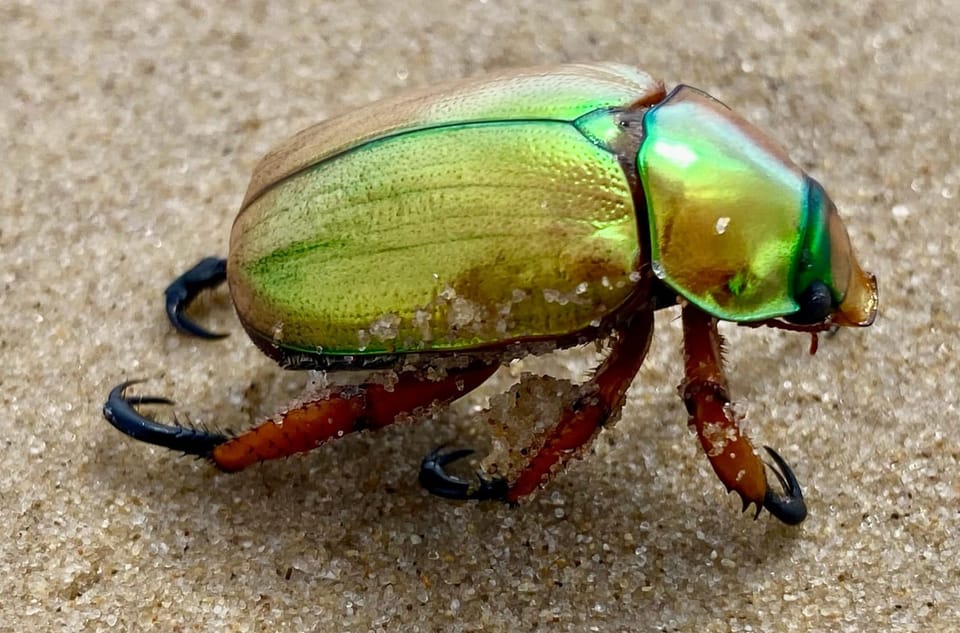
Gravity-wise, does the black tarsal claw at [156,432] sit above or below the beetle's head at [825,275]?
below

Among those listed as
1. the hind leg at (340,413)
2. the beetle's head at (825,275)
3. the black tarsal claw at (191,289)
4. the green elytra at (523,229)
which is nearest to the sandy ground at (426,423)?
the black tarsal claw at (191,289)

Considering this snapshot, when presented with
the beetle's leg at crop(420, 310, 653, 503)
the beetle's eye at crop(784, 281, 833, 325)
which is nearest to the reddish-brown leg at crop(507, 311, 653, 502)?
the beetle's leg at crop(420, 310, 653, 503)

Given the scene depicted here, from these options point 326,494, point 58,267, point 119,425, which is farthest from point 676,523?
point 58,267

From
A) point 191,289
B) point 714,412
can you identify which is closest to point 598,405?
point 714,412

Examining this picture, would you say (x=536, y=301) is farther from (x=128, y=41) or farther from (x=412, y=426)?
(x=128, y=41)

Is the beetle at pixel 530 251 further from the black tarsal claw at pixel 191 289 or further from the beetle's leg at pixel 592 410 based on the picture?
the black tarsal claw at pixel 191 289

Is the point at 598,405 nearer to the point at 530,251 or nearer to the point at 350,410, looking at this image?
the point at 530,251
